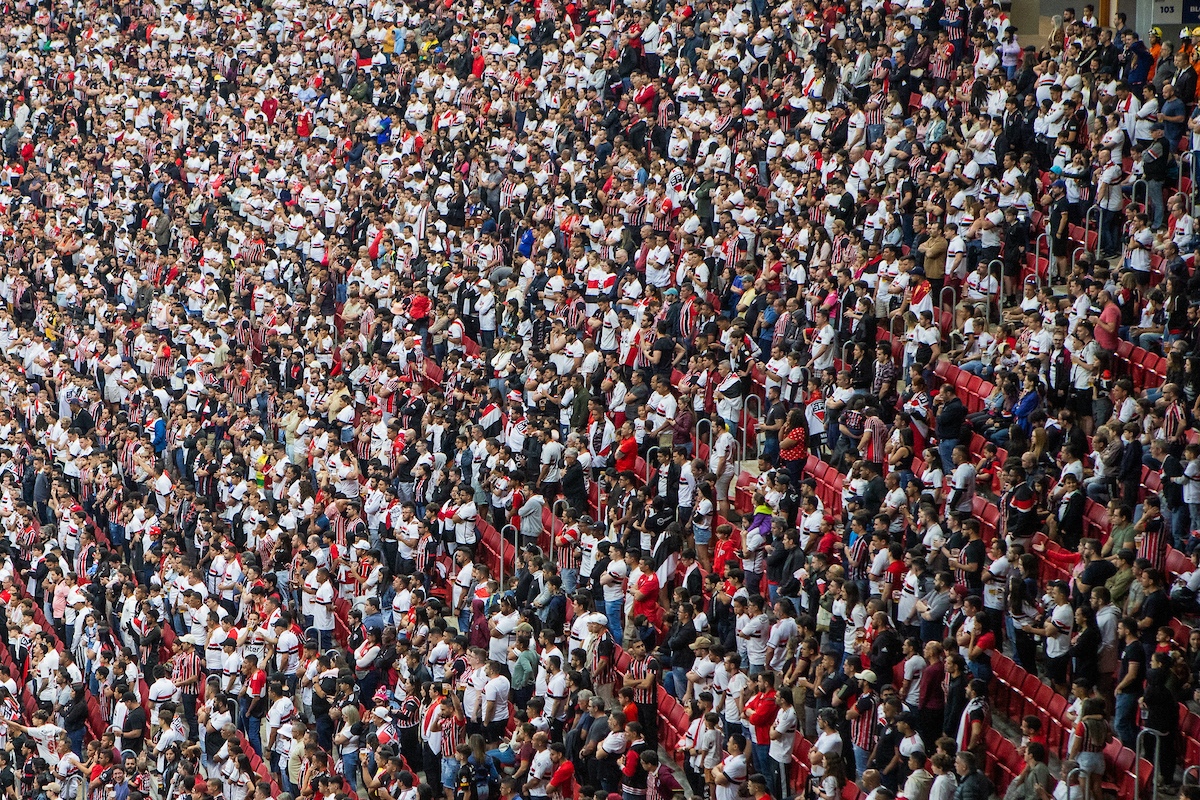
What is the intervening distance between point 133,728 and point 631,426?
5.70 meters

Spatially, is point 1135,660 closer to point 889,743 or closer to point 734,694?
point 889,743

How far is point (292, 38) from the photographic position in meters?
35.1

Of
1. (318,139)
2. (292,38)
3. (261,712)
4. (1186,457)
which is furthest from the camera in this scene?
(292,38)

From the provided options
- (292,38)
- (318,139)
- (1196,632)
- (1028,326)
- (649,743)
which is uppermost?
(292,38)

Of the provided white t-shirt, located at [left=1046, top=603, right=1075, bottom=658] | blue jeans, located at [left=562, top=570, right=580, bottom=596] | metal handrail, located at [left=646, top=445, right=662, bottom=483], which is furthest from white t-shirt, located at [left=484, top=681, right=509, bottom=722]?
white t-shirt, located at [left=1046, top=603, right=1075, bottom=658]

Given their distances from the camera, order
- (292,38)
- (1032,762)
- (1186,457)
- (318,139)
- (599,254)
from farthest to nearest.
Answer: (292,38)
(318,139)
(599,254)
(1186,457)
(1032,762)

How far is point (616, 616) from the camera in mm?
16828

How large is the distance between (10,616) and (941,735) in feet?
35.8

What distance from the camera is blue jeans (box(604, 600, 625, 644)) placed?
663 inches

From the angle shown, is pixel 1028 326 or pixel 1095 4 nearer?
pixel 1028 326

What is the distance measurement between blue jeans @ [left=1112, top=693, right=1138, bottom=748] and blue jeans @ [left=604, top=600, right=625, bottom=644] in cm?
498

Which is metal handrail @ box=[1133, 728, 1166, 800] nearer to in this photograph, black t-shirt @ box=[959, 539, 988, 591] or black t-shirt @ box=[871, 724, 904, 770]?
black t-shirt @ box=[871, 724, 904, 770]

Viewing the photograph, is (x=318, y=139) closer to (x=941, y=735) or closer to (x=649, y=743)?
(x=649, y=743)

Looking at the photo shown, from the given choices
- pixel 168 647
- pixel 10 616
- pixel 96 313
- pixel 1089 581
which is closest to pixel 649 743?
pixel 1089 581
